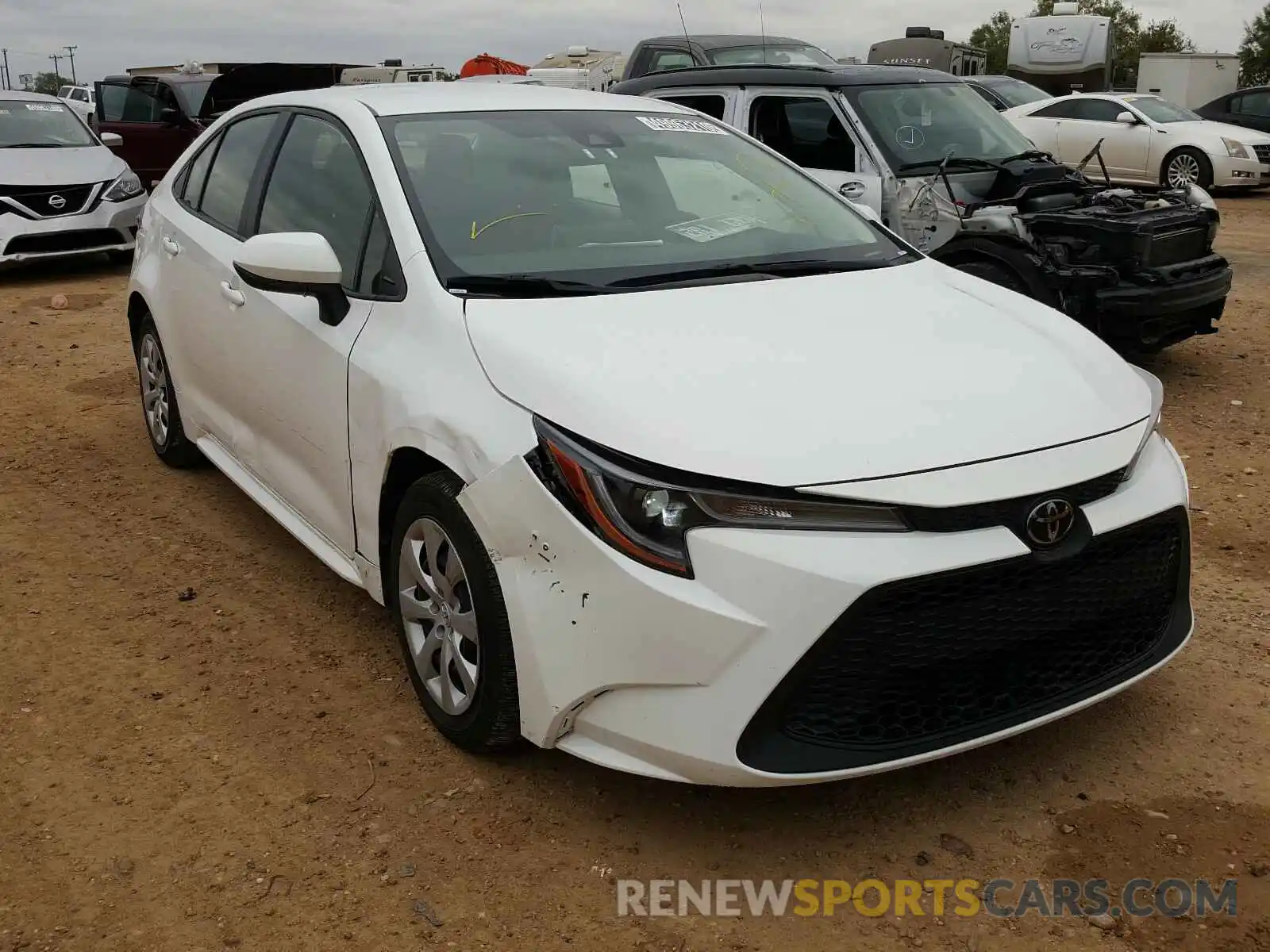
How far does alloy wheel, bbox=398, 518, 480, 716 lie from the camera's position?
3002 millimetres

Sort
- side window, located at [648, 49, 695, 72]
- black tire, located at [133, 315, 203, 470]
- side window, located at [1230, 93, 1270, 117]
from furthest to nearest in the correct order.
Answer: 1. side window, located at [1230, 93, 1270, 117]
2. side window, located at [648, 49, 695, 72]
3. black tire, located at [133, 315, 203, 470]

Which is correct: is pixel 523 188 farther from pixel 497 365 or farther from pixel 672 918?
pixel 672 918

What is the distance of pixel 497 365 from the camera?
9.42 ft

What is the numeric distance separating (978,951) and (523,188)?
2.37 meters

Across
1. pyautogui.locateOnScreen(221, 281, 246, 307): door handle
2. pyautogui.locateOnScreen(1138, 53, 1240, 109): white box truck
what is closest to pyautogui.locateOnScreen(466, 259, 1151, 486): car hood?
pyautogui.locateOnScreen(221, 281, 246, 307): door handle

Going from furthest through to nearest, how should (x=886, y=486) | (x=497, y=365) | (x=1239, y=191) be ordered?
(x=1239, y=191) → (x=497, y=365) → (x=886, y=486)

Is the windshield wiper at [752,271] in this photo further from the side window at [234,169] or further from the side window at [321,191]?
the side window at [234,169]

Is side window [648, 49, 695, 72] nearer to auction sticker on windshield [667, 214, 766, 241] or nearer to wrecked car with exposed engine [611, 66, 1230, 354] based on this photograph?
wrecked car with exposed engine [611, 66, 1230, 354]

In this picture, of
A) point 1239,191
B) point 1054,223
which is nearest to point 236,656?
point 1054,223

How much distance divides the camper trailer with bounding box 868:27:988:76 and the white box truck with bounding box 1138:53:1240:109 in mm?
4100

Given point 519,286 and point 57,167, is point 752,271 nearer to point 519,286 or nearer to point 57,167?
point 519,286

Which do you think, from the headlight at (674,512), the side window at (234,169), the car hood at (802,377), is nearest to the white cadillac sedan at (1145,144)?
the side window at (234,169)

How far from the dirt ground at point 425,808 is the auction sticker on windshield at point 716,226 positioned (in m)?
1.56

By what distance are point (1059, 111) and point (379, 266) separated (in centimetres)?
1470
